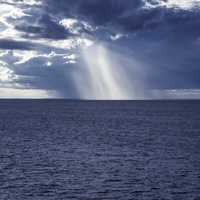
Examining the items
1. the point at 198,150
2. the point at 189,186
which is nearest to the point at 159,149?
the point at 198,150

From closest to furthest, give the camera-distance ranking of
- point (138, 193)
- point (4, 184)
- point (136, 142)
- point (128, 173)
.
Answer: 1. point (138, 193)
2. point (4, 184)
3. point (128, 173)
4. point (136, 142)

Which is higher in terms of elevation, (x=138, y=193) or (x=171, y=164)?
(x=138, y=193)

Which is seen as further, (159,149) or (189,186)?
(159,149)

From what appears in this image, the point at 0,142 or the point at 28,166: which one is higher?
the point at 28,166

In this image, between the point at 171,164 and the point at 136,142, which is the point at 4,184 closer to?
the point at 171,164

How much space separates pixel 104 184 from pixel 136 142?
47.3 metres

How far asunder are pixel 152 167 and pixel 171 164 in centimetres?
429

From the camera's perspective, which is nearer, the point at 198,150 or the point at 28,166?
the point at 28,166

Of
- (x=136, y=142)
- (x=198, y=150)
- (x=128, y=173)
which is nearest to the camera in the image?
(x=128, y=173)

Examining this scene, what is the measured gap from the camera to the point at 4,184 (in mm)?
53688

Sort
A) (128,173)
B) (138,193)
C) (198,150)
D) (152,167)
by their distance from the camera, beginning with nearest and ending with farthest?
(138,193) < (128,173) < (152,167) < (198,150)

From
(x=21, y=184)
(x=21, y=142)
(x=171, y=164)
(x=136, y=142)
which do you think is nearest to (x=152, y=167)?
(x=171, y=164)

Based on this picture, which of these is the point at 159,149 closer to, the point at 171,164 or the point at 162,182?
the point at 171,164

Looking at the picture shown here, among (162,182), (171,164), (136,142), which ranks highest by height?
(162,182)
